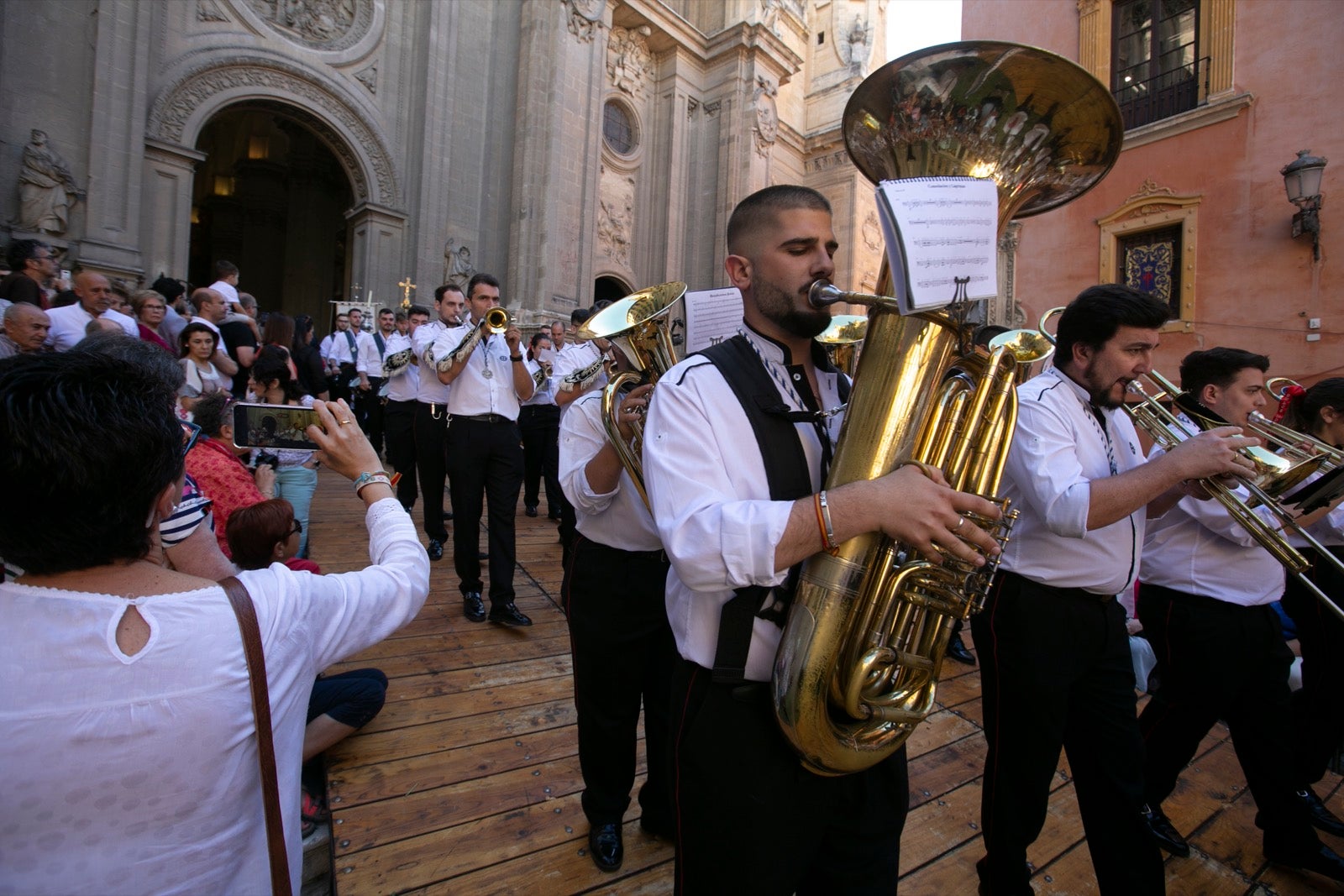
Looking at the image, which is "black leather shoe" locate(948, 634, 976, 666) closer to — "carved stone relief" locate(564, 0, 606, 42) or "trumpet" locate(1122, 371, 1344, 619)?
"trumpet" locate(1122, 371, 1344, 619)

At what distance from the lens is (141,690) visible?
1.01 m

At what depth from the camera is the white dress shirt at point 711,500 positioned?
4.01ft

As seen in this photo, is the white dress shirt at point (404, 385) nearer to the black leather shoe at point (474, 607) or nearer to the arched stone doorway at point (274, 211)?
the black leather shoe at point (474, 607)

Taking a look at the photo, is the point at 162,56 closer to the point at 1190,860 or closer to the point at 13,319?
the point at 13,319

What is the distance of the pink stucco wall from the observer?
33.0 ft

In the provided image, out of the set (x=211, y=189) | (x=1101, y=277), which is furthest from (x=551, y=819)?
(x=211, y=189)

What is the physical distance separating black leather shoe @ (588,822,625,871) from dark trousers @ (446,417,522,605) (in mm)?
2101

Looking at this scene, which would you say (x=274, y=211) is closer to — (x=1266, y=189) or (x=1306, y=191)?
(x=1266, y=189)

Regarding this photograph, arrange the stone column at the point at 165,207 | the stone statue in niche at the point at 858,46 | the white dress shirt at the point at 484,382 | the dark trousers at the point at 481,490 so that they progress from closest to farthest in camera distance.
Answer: the dark trousers at the point at 481,490 → the white dress shirt at the point at 484,382 → the stone column at the point at 165,207 → the stone statue in niche at the point at 858,46

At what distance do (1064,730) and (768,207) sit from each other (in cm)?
198

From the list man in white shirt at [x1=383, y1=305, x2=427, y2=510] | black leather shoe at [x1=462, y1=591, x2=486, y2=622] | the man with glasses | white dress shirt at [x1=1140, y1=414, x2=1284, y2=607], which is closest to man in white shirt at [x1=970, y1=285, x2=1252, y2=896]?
white dress shirt at [x1=1140, y1=414, x2=1284, y2=607]

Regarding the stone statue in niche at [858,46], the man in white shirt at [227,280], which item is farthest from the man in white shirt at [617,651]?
the stone statue in niche at [858,46]

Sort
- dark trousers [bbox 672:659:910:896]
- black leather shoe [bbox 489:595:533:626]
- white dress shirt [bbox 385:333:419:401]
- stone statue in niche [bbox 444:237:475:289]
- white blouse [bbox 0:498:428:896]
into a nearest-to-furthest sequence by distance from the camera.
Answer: white blouse [bbox 0:498:428:896], dark trousers [bbox 672:659:910:896], black leather shoe [bbox 489:595:533:626], white dress shirt [bbox 385:333:419:401], stone statue in niche [bbox 444:237:475:289]

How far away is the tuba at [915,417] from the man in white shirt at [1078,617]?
0.63 m
